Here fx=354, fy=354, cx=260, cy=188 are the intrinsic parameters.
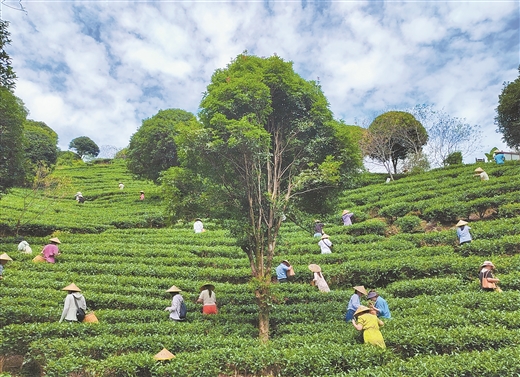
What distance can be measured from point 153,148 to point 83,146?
54.0m

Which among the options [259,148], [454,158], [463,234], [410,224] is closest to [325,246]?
[410,224]

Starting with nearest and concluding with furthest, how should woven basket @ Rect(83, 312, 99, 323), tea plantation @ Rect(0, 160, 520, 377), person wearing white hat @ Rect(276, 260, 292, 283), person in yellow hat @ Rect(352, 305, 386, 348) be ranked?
1. tea plantation @ Rect(0, 160, 520, 377)
2. person in yellow hat @ Rect(352, 305, 386, 348)
3. woven basket @ Rect(83, 312, 99, 323)
4. person wearing white hat @ Rect(276, 260, 292, 283)

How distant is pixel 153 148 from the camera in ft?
98.2

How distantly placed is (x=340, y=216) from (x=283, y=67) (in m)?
12.9

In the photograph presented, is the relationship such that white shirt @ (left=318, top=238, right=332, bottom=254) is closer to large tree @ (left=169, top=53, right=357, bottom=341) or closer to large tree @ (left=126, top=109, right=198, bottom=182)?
large tree @ (left=169, top=53, right=357, bottom=341)

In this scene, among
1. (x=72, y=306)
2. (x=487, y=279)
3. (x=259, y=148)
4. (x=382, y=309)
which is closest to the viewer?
(x=382, y=309)

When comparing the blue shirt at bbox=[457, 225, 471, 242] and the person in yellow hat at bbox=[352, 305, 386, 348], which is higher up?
the blue shirt at bbox=[457, 225, 471, 242]

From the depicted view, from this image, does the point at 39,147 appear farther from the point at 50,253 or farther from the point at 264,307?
the point at 264,307

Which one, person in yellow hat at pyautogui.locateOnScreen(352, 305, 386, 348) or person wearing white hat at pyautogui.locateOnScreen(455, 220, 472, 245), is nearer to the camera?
person in yellow hat at pyautogui.locateOnScreen(352, 305, 386, 348)

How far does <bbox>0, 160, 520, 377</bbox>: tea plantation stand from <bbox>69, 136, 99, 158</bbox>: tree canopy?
5899cm

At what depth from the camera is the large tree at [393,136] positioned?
1432 inches

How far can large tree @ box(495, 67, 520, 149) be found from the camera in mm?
25375

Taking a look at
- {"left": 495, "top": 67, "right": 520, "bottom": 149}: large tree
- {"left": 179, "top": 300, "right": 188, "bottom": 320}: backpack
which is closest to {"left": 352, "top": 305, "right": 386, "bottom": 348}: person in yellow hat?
{"left": 179, "top": 300, "right": 188, "bottom": 320}: backpack

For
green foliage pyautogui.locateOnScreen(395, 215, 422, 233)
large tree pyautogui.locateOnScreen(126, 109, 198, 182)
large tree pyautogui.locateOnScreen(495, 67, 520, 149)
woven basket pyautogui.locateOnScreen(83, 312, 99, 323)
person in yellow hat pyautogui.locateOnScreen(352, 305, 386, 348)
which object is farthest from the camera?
large tree pyautogui.locateOnScreen(126, 109, 198, 182)
